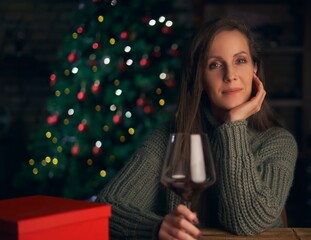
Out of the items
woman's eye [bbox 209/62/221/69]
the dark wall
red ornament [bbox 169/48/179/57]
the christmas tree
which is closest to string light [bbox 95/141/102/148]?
the christmas tree

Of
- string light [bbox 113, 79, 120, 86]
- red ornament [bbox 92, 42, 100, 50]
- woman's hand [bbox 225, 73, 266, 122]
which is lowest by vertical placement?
woman's hand [bbox 225, 73, 266, 122]

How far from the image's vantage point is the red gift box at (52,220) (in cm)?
106

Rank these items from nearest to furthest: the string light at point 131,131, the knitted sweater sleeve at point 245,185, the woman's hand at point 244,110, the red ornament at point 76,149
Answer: the knitted sweater sleeve at point 245,185 → the woman's hand at point 244,110 → the string light at point 131,131 → the red ornament at point 76,149

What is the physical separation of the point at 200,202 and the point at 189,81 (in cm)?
43

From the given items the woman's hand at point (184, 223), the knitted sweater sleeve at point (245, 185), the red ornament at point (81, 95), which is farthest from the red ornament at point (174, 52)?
the woman's hand at point (184, 223)

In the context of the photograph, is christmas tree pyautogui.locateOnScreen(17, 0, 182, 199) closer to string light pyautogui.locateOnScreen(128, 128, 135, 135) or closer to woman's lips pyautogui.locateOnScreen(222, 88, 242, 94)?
string light pyautogui.locateOnScreen(128, 128, 135, 135)

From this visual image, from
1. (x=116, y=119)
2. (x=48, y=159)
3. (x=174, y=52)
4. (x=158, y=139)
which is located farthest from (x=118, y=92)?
(x=158, y=139)

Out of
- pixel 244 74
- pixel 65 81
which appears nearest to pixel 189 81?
pixel 244 74

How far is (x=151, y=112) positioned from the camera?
4059 mm

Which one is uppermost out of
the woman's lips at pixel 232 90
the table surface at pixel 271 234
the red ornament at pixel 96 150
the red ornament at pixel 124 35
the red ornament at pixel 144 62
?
the red ornament at pixel 124 35

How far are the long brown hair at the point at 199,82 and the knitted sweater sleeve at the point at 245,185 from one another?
0.25 m

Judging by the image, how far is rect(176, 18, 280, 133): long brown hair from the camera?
2090 millimetres

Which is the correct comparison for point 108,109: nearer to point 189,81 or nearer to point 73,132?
point 73,132

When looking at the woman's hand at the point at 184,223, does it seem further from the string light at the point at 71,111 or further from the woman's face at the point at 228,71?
the string light at the point at 71,111
